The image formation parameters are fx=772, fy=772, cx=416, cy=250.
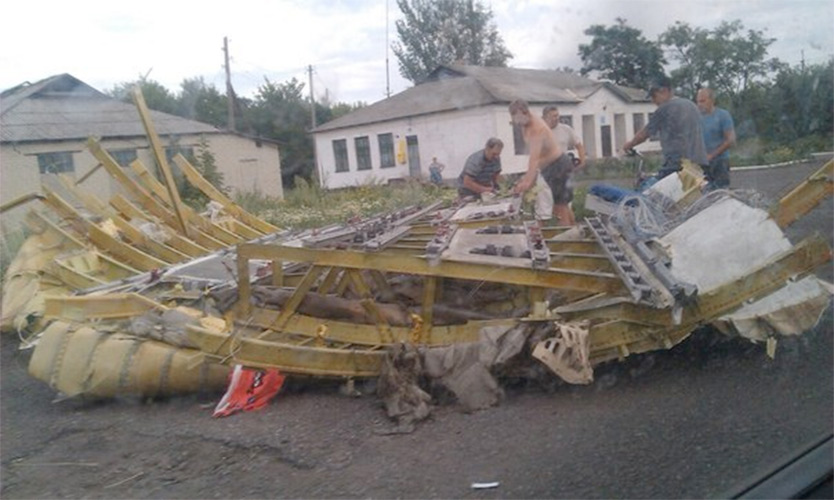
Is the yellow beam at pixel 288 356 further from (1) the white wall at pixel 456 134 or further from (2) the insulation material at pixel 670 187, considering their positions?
(2) the insulation material at pixel 670 187

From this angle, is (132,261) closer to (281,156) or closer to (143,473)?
(281,156)

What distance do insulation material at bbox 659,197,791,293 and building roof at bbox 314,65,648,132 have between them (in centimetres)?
188

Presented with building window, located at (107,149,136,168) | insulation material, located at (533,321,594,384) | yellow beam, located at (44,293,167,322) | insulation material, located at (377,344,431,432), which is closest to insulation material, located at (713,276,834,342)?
insulation material, located at (533,321,594,384)

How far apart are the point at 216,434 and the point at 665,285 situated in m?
2.62

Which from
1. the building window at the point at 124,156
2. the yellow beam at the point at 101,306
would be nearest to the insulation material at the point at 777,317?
the yellow beam at the point at 101,306

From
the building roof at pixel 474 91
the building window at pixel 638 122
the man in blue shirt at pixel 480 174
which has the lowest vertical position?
the man in blue shirt at pixel 480 174

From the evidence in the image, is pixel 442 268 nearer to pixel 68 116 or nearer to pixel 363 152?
pixel 363 152

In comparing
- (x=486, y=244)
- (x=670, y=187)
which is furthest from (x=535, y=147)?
(x=486, y=244)

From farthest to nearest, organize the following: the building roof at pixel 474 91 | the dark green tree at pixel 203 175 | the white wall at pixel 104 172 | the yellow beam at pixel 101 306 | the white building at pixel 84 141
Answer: the dark green tree at pixel 203 175 → the white wall at pixel 104 172 → the building roof at pixel 474 91 → the white building at pixel 84 141 → the yellow beam at pixel 101 306

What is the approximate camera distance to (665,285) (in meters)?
4.30

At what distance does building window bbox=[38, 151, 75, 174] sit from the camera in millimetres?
6613

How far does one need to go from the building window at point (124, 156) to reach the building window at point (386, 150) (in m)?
2.31

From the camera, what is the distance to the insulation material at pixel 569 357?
4.36 m

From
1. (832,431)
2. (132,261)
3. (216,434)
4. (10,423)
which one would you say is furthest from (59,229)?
(832,431)
